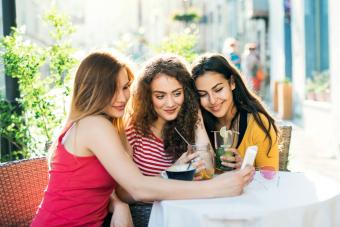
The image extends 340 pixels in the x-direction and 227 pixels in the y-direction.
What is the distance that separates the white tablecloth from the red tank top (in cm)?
36

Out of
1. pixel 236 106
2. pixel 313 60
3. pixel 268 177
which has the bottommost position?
pixel 313 60

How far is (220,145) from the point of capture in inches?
112

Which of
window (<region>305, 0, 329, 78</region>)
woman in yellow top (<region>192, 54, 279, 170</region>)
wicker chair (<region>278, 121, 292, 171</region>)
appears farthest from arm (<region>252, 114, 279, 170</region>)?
window (<region>305, 0, 329, 78</region>)

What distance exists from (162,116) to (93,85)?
0.71 metres

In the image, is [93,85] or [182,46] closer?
[93,85]

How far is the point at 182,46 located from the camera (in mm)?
6098

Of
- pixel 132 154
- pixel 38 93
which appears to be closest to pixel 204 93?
pixel 132 154

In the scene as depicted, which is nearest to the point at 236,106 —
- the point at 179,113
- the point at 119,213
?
the point at 179,113

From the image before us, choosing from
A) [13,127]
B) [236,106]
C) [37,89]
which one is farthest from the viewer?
[13,127]

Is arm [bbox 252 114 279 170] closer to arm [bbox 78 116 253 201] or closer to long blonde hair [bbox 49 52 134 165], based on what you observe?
arm [bbox 78 116 253 201]

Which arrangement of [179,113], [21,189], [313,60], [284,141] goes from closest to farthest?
[21,189] < [179,113] < [284,141] < [313,60]

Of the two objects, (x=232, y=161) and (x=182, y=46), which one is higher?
(x=182, y=46)

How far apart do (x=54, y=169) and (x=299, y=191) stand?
121 cm

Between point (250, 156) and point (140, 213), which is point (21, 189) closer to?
point (140, 213)
